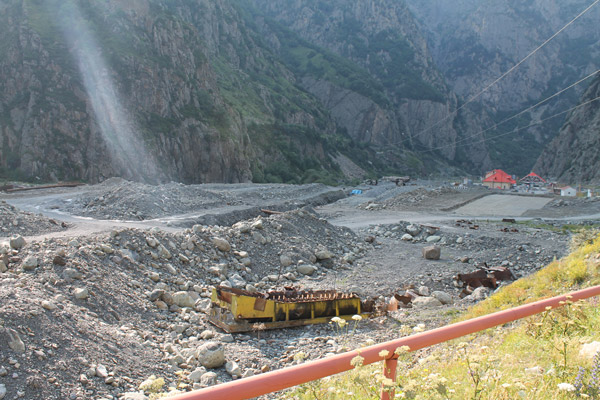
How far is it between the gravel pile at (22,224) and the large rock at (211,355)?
1020cm

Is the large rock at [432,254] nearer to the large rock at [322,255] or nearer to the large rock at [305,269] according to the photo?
the large rock at [322,255]

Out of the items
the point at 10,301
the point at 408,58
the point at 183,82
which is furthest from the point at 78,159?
the point at 408,58

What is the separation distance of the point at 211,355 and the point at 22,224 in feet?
37.1

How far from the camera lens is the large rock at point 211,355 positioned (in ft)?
23.4

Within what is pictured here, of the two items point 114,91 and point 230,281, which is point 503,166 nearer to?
point 114,91

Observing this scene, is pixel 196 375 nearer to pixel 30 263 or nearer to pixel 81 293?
pixel 81 293

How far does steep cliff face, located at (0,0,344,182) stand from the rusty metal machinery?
126 feet

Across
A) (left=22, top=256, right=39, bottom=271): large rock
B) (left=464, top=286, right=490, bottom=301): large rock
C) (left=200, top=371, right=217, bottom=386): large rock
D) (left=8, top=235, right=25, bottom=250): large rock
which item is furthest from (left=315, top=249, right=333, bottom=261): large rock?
(left=200, top=371, right=217, bottom=386): large rock

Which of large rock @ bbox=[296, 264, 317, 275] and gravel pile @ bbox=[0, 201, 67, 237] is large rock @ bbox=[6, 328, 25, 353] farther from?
large rock @ bbox=[296, 264, 317, 275]

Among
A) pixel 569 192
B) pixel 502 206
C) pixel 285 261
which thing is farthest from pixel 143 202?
pixel 569 192

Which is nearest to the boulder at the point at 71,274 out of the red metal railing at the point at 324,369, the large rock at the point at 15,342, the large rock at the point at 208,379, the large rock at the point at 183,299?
the large rock at the point at 183,299

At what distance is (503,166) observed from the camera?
5231 inches

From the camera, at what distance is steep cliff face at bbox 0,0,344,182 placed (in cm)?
4272

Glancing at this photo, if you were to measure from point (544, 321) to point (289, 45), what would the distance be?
138844 mm
